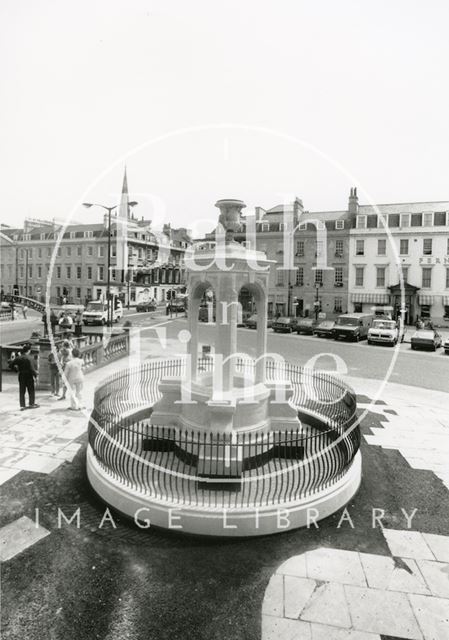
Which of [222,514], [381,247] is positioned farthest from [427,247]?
[222,514]

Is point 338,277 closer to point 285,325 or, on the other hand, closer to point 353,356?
point 285,325

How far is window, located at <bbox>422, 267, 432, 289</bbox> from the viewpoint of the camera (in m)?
43.6

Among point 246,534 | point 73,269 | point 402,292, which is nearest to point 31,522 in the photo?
point 246,534

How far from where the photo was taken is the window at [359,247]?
46.3 metres

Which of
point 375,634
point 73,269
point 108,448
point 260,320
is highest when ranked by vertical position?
point 73,269

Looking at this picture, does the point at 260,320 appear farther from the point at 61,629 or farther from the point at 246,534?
the point at 61,629

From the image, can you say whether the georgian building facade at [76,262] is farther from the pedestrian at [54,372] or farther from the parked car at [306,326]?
the pedestrian at [54,372]

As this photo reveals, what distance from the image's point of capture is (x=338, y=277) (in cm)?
4791

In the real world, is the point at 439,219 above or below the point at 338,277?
above

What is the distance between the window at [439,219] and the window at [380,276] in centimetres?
696

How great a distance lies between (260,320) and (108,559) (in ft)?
18.1

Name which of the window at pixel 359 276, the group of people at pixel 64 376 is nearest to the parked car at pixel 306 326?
the window at pixel 359 276

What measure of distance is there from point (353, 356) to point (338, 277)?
84.8 ft

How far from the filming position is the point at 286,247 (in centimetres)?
4969
